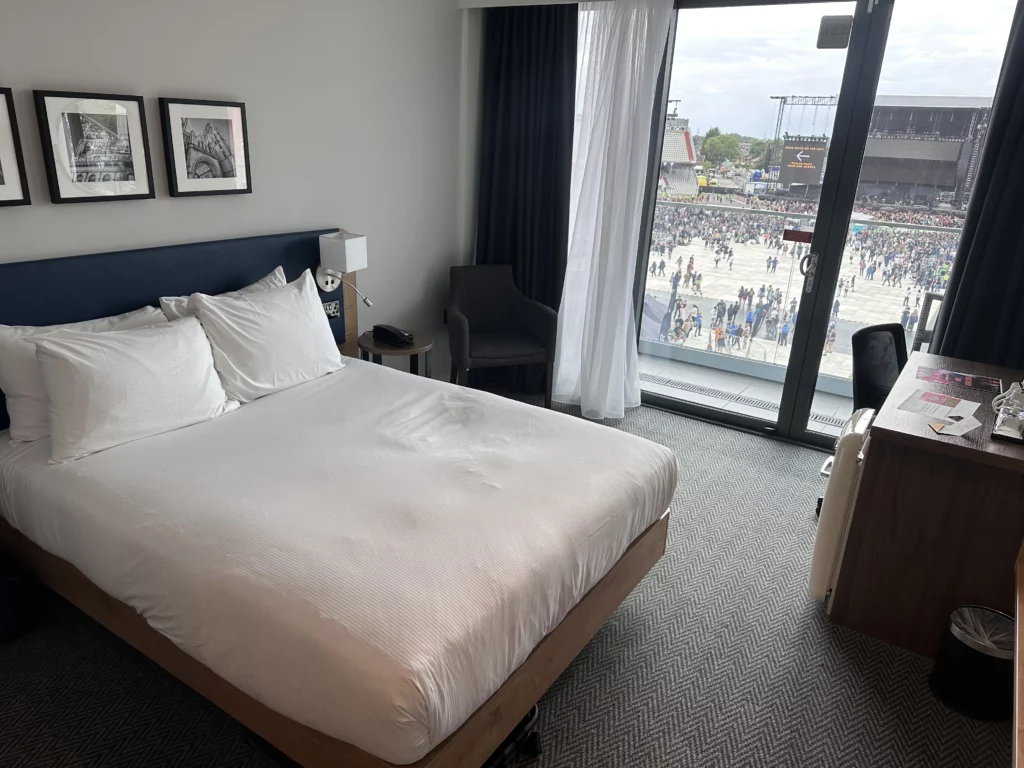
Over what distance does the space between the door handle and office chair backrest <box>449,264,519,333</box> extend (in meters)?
1.69

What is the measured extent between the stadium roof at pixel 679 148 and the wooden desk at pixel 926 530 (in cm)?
214

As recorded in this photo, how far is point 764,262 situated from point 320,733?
3.45 m

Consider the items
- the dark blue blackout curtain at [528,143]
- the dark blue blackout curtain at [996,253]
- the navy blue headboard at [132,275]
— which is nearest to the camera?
the navy blue headboard at [132,275]

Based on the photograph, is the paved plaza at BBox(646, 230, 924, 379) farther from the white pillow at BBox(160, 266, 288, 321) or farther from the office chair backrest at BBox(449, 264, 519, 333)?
the white pillow at BBox(160, 266, 288, 321)

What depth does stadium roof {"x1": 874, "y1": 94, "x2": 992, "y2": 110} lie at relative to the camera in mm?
3221

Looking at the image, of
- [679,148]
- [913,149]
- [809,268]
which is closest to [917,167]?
[913,149]

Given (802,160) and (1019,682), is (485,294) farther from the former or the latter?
(1019,682)

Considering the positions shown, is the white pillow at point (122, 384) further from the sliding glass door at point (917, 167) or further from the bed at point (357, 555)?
the sliding glass door at point (917, 167)

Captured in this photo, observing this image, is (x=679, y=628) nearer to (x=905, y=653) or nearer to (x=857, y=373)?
(x=905, y=653)

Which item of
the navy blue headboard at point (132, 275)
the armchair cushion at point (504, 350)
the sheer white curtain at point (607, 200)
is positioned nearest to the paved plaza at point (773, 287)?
the sheer white curtain at point (607, 200)

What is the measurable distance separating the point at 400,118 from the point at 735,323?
2.35 meters

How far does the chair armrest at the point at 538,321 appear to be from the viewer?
4.11 meters

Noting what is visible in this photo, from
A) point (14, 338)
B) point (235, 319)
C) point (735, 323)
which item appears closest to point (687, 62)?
point (735, 323)

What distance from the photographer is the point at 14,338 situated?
229cm
